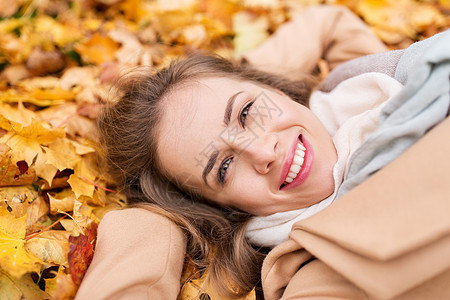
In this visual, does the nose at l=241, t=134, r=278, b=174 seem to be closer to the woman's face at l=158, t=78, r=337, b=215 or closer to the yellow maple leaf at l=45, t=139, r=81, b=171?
the woman's face at l=158, t=78, r=337, b=215

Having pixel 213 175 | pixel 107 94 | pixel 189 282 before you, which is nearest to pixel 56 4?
pixel 107 94

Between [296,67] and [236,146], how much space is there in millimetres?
946

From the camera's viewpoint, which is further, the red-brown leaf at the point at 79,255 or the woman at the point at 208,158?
the woman at the point at 208,158

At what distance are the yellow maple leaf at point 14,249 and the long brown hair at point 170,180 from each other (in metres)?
0.44

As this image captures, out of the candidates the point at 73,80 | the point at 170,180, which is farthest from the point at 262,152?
the point at 73,80

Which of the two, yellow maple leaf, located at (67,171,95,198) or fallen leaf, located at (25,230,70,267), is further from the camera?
yellow maple leaf, located at (67,171,95,198)

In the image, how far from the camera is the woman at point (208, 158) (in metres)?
1.31

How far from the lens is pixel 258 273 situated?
143cm

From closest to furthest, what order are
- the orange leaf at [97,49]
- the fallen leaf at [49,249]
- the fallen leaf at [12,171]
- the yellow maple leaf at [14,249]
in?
1. the yellow maple leaf at [14,249]
2. the fallen leaf at [49,249]
3. the fallen leaf at [12,171]
4. the orange leaf at [97,49]

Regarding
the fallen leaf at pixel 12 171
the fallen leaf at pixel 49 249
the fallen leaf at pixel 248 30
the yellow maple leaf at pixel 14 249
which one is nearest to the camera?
the yellow maple leaf at pixel 14 249

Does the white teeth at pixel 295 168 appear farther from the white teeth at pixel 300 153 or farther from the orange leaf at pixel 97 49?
the orange leaf at pixel 97 49

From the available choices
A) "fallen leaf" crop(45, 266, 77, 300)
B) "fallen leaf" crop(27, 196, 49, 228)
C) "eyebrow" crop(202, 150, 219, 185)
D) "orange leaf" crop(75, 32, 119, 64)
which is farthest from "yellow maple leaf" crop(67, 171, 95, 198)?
"orange leaf" crop(75, 32, 119, 64)

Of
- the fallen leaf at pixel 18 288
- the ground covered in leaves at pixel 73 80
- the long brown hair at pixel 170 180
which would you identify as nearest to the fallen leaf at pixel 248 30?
the ground covered in leaves at pixel 73 80

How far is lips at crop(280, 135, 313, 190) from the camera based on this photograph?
1289mm
